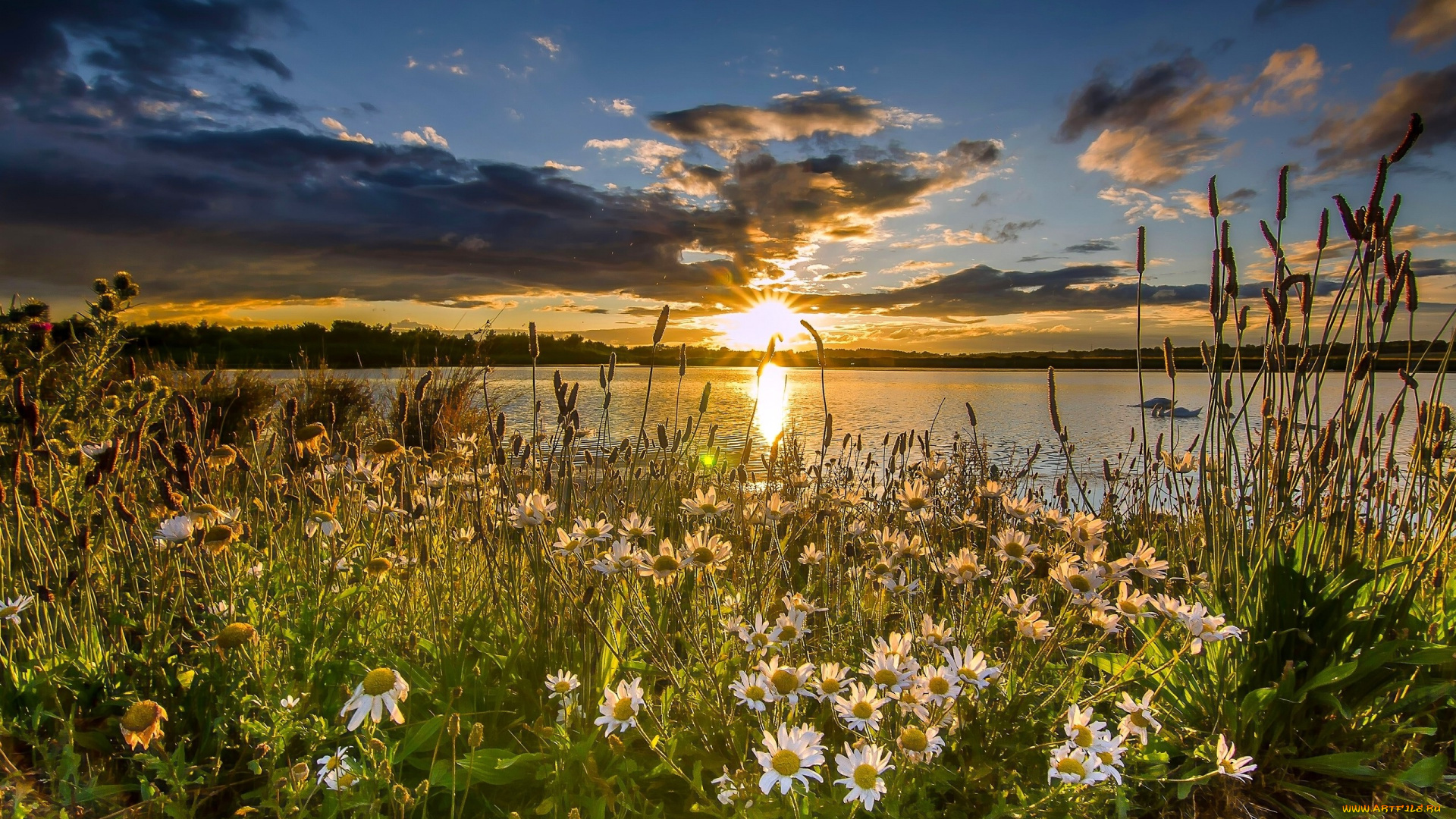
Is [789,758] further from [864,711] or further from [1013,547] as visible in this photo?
[1013,547]

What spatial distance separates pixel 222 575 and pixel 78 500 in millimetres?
931

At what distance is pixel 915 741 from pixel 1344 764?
4.81ft

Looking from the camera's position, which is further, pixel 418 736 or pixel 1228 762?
pixel 418 736

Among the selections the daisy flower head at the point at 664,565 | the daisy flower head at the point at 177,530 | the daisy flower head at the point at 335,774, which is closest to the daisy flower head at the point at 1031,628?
the daisy flower head at the point at 664,565

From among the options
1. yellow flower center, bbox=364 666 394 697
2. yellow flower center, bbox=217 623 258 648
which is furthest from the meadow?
yellow flower center, bbox=217 623 258 648

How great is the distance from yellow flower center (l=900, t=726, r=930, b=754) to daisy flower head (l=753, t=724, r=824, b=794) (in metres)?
0.18

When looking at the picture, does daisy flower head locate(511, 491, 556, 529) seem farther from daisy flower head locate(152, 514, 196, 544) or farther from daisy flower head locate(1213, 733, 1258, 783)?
daisy flower head locate(1213, 733, 1258, 783)

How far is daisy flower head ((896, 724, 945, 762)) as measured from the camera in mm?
1417

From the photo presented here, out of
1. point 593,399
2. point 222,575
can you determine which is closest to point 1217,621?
point 222,575

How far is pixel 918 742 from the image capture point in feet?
4.65

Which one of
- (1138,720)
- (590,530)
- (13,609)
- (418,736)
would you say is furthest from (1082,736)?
(13,609)

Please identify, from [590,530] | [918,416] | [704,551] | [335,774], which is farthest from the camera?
[918,416]

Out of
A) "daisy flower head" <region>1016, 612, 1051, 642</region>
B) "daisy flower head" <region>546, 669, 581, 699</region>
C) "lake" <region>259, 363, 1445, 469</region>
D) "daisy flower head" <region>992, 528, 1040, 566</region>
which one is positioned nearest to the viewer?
"daisy flower head" <region>546, 669, 581, 699</region>

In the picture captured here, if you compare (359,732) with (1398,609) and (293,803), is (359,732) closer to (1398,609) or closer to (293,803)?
(293,803)
